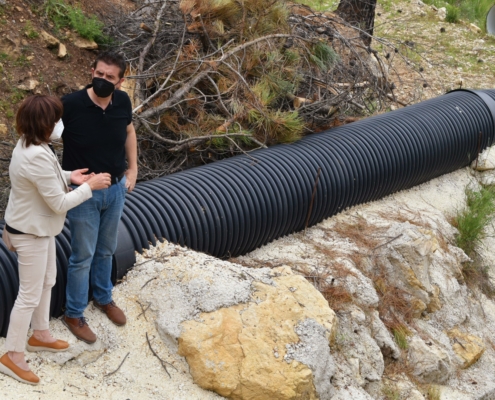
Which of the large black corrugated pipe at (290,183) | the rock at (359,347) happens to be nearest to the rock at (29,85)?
the large black corrugated pipe at (290,183)

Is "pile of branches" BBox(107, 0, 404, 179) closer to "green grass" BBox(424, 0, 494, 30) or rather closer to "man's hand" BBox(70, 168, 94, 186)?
"man's hand" BBox(70, 168, 94, 186)

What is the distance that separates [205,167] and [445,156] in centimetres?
253

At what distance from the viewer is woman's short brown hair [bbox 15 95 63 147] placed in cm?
277

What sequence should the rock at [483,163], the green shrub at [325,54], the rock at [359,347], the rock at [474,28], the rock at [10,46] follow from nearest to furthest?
the rock at [359,347]
the rock at [10,46]
the green shrub at [325,54]
the rock at [483,163]
the rock at [474,28]

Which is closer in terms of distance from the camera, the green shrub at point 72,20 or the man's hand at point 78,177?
the man's hand at point 78,177

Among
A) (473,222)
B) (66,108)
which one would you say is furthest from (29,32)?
(473,222)

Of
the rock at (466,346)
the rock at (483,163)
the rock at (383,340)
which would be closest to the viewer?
the rock at (383,340)

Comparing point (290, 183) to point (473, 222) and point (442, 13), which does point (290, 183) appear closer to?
point (473, 222)

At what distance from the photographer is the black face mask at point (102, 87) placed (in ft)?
10.0

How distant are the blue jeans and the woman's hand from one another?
15cm

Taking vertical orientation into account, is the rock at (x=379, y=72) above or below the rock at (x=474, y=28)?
above

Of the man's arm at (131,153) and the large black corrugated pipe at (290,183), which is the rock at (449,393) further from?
the man's arm at (131,153)

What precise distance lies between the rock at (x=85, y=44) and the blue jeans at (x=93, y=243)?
127 inches

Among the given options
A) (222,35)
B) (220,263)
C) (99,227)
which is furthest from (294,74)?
(99,227)
